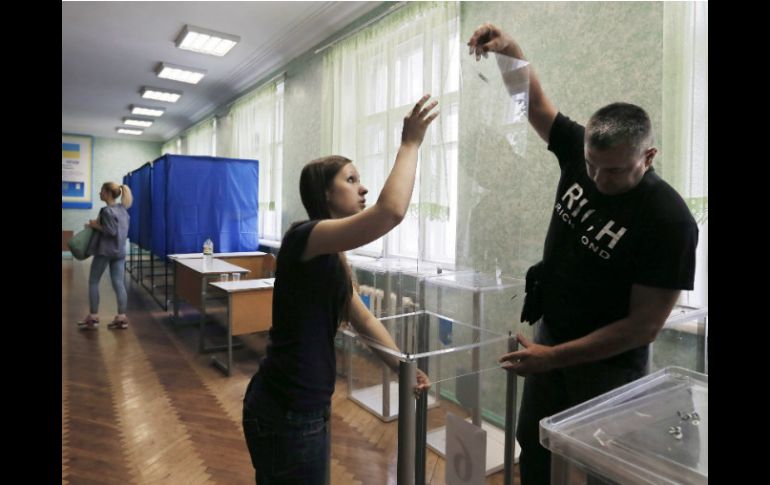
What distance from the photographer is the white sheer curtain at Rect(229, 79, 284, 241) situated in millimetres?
5625

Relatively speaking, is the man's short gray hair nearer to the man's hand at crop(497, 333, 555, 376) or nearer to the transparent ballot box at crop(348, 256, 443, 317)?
the man's hand at crop(497, 333, 555, 376)

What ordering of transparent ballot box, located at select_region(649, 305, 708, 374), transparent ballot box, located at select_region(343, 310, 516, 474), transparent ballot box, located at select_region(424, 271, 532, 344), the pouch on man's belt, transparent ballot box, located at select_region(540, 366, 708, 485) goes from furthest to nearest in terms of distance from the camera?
transparent ballot box, located at select_region(649, 305, 708, 374), transparent ballot box, located at select_region(424, 271, 532, 344), the pouch on man's belt, transparent ballot box, located at select_region(343, 310, 516, 474), transparent ballot box, located at select_region(540, 366, 708, 485)

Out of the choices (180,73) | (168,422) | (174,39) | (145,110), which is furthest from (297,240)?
(145,110)

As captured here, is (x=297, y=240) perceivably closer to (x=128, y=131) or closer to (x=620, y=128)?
(x=620, y=128)

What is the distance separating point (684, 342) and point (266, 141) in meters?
5.02

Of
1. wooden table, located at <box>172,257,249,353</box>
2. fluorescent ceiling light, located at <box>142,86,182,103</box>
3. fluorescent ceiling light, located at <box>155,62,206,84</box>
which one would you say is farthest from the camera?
fluorescent ceiling light, located at <box>142,86,182,103</box>

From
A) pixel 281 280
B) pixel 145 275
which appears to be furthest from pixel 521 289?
pixel 145 275

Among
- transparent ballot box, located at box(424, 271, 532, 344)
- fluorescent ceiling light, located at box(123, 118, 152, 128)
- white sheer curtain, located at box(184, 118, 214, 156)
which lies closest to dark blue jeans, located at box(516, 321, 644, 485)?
transparent ballot box, located at box(424, 271, 532, 344)

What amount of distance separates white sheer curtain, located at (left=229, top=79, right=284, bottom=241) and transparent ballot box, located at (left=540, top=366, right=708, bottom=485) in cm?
508

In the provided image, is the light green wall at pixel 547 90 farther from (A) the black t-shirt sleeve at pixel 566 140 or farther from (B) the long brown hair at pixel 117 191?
(B) the long brown hair at pixel 117 191

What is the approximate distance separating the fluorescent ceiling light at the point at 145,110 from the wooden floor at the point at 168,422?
4887 mm

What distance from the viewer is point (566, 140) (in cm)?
142
